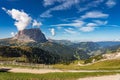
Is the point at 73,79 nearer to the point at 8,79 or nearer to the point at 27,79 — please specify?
the point at 27,79

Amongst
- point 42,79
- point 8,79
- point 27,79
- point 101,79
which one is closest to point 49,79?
point 42,79

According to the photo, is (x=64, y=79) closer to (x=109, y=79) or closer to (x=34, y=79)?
(x=34, y=79)

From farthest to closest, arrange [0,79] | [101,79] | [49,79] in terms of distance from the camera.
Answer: [101,79] < [49,79] < [0,79]

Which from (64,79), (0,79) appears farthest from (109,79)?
(0,79)

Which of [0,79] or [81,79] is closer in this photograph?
[0,79]

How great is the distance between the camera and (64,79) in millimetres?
50938

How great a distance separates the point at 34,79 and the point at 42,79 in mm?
1824

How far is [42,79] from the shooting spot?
163 feet

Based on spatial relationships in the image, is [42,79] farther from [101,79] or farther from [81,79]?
[101,79]

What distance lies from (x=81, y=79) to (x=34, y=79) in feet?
36.9

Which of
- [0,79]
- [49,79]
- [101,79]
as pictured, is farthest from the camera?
[101,79]

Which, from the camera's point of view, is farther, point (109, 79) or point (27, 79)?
point (109, 79)

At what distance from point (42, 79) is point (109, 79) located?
16793 millimetres

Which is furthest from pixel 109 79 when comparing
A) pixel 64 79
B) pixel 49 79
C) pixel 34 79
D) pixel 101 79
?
pixel 34 79
